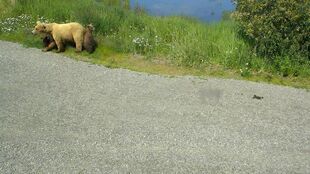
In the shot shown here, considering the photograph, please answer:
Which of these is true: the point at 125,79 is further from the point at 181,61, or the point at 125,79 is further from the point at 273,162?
the point at 273,162

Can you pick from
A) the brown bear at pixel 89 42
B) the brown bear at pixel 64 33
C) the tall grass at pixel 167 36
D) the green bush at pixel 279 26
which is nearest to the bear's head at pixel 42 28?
the brown bear at pixel 64 33

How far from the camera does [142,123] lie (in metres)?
8.32

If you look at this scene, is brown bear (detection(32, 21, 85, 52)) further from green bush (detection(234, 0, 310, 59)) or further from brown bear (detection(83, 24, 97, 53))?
green bush (detection(234, 0, 310, 59))

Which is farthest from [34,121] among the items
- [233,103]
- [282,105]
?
[282,105]

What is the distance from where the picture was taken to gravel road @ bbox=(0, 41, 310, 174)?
7.04m

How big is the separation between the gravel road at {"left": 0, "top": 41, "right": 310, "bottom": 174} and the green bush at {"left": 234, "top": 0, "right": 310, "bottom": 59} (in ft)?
5.02

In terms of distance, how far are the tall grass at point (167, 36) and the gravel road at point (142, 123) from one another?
1158 millimetres

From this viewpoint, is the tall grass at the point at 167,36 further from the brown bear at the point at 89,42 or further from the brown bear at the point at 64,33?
the brown bear at the point at 64,33

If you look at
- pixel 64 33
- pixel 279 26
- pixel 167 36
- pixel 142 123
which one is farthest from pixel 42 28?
pixel 279 26

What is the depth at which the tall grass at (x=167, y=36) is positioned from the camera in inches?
457

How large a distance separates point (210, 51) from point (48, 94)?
4.44 meters

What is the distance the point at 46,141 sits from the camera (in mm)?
7590

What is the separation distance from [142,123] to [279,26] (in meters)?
4.96

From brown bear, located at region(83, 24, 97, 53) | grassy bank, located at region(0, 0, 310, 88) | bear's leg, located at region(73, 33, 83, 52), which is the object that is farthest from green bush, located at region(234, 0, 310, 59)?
bear's leg, located at region(73, 33, 83, 52)
